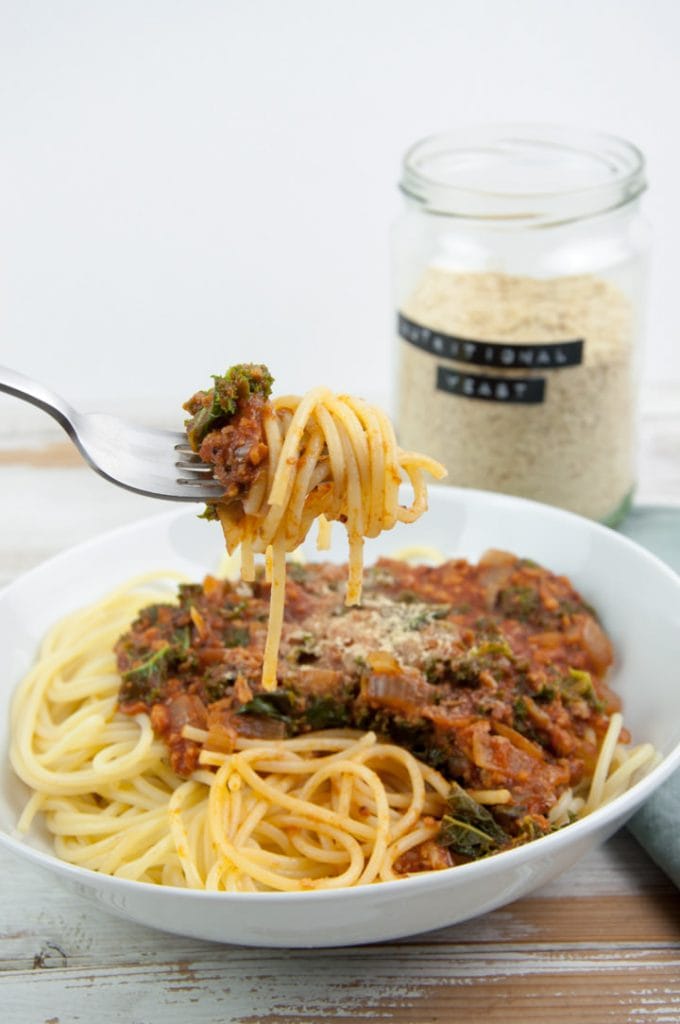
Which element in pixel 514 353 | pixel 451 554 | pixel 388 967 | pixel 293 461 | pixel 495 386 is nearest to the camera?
pixel 293 461

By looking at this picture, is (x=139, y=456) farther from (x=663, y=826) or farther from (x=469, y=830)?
(x=663, y=826)

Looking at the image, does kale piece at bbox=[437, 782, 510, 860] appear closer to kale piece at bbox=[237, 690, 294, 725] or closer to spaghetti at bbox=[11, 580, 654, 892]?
spaghetti at bbox=[11, 580, 654, 892]

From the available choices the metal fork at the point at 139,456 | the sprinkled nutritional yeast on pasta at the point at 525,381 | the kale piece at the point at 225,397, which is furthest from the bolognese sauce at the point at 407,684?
the sprinkled nutritional yeast on pasta at the point at 525,381

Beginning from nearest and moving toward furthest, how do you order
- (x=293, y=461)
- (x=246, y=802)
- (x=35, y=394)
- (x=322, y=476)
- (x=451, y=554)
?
(x=35, y=394)
(x=293, y=461)
(x=322, y=476)
(x=246, y=802)
(x=451, y=554)

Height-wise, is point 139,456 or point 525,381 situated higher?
point 139,456

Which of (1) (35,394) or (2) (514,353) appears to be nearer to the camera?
(1) (35,394)

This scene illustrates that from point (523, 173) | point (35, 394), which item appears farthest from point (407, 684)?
point (523, 173)

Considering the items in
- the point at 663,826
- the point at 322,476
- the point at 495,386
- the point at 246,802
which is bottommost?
the point at 663,826

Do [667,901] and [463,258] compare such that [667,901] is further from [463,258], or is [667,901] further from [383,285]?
[383,285]

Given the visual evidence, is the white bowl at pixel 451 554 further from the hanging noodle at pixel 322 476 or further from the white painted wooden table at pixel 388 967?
the hanging noodle at pixel 322 476
